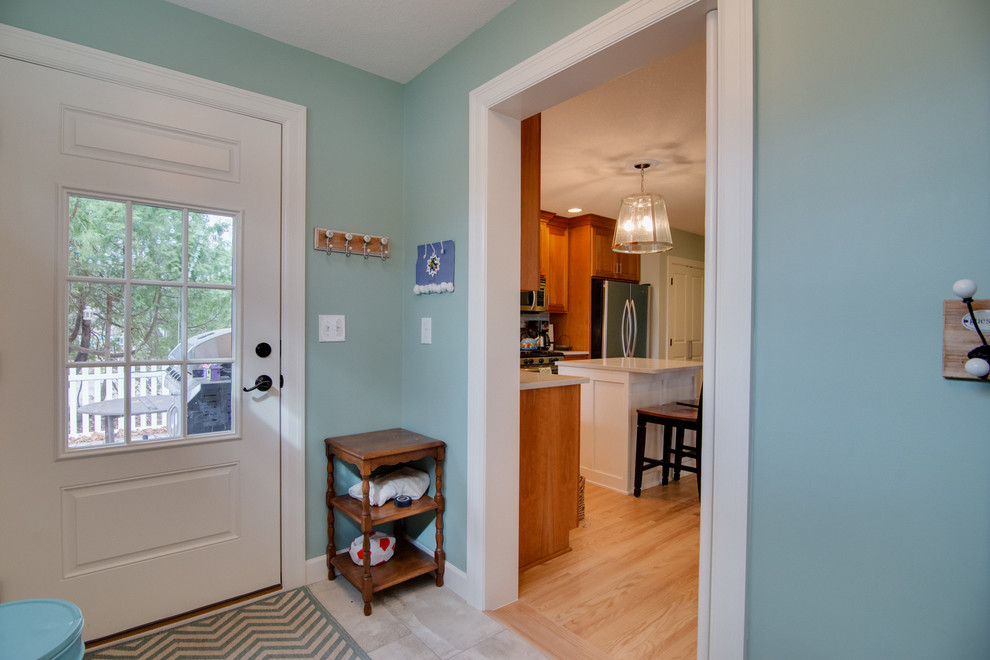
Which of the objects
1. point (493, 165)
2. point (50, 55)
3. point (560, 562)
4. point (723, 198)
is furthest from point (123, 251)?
point (560, 562)

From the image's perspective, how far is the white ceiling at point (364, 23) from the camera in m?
1.85

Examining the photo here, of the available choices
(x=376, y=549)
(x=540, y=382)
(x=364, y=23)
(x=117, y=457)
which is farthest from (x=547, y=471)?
(x=364, y=23)

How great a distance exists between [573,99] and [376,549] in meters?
2.53

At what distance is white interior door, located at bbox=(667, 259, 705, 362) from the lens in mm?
6312

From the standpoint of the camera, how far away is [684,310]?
6.55 meters

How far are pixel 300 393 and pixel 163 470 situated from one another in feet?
1.84

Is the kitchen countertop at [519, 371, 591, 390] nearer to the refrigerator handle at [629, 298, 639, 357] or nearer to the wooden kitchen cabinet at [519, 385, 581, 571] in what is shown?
the wooden kitchen cabinet at [519, 385, 581, 571]

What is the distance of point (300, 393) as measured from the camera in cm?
214

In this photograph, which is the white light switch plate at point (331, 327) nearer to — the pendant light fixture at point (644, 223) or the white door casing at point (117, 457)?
the white door casing at point (117, 457)

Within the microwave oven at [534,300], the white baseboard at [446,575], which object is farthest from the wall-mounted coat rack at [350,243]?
the microwave oven at [534,300]

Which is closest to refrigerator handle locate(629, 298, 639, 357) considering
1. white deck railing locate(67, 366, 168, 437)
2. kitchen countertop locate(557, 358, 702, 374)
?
kitchen countertop locate(557, 358, 702, 374)

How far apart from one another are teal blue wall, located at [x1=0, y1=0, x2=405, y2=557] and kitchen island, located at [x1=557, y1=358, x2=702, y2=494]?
163 centimetres

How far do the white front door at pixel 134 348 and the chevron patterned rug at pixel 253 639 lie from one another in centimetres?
10

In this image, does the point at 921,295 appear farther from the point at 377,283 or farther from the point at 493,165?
the point at 377,283
